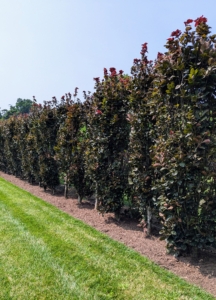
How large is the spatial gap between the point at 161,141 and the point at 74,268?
2049 millimetres

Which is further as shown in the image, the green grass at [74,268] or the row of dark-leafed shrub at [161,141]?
the row of dark-leafed shrub at [161,141]

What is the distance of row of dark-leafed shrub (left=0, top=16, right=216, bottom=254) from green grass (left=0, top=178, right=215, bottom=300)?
2.26 feet

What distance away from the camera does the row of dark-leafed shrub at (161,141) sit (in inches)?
132

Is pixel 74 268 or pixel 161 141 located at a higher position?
pixel 161 141

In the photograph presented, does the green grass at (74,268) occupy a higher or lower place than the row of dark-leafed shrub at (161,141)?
lower

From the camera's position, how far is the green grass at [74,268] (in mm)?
2770

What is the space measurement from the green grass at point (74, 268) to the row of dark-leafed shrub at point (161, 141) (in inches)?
27.1

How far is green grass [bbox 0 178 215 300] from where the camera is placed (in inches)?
109

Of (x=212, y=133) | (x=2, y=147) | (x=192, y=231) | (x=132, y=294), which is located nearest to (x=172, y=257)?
(x=192, y=231)

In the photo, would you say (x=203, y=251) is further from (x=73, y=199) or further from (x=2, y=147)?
(x=2, y=147)

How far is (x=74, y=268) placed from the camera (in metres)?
3.22

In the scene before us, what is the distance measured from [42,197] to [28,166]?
81.7 inches

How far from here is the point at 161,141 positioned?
368 cm

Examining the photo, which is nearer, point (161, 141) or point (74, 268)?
point (74, 268)
